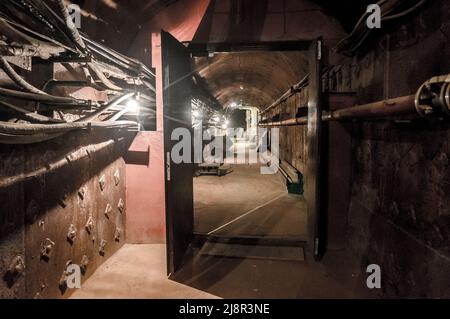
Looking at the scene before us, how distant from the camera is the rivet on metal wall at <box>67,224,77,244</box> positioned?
3197 mm

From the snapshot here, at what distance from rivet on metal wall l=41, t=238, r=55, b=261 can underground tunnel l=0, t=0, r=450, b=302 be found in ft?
0.08

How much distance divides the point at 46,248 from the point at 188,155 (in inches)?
86.9

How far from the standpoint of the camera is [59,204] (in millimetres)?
3016

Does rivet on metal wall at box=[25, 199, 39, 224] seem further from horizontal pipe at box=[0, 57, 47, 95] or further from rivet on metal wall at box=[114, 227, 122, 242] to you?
rivet on metal wall at box=[114, 227, 122, 242]

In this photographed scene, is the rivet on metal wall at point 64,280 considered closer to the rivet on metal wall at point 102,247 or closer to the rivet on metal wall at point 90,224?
the rivet on metal wall at point 90,224

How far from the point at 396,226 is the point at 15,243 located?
3548mm

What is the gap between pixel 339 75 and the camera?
4.76m

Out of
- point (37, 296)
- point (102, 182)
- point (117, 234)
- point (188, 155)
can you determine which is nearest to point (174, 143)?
point (188, 155)

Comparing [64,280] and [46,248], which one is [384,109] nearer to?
[46,248]

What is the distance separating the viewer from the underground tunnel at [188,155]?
7.54 ft

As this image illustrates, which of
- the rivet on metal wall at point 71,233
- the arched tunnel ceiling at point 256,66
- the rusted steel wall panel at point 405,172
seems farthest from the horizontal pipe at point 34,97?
the arched tunnel ceiling at point 256,66

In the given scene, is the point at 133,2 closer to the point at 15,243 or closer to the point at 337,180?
the point at 15,243

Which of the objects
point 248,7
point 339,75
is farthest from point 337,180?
point 248,7

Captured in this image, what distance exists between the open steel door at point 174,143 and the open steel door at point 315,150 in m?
1.82
